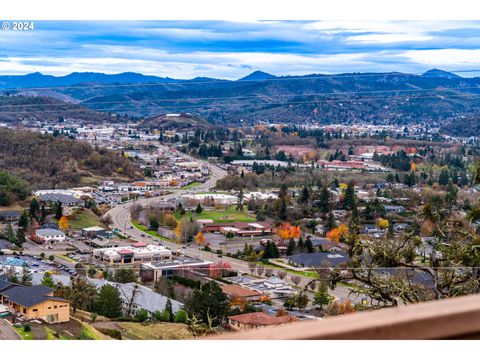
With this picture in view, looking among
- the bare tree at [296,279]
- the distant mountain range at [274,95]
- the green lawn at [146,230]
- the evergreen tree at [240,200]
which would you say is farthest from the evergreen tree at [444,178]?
the bare tree at [296,279]

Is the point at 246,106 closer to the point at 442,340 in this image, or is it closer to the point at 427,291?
the point at 427,291

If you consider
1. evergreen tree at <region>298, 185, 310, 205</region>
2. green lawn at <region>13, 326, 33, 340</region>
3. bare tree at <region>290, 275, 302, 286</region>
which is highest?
green lawn at <region>13, 326, 33, 340</region>

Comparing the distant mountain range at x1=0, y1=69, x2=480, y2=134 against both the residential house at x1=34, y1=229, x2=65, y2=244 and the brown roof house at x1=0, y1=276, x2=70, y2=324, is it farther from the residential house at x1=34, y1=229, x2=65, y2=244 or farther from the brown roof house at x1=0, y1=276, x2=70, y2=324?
the brown roof house at x1=0, y1=276, x2=70, y2=324

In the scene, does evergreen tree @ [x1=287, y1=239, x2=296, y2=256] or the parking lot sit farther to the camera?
evergreen tree @ [x1=287, y1=239, x2=296, y2=256]

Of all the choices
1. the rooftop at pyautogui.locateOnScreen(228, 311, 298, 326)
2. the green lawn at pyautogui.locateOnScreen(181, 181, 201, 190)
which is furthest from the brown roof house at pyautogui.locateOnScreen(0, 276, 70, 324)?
the green lawn at pyautogui.locateOnScreen(181, 181, 201, 190)

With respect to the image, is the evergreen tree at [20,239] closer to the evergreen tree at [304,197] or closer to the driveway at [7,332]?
the driveway at [7,332]

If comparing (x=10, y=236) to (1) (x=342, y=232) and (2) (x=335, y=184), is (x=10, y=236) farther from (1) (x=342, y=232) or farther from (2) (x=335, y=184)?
(2) (x=335, y=184)

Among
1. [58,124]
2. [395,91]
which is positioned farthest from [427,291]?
[58,124]

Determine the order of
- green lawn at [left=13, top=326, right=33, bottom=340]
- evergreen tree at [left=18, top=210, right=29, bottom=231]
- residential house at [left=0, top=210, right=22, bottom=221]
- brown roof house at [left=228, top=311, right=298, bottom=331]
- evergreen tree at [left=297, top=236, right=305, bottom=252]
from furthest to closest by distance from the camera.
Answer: residential house at [left=0, top=210, right=22, bottom=221]
evergreen tree at [left=18, top=210, right=29, bottom=231]
evergreen tree at [left=297, top=236, right=305, bottom=252]
brown roof house at [left=228, top=311, right=298, bottom=331]
green lawn at [left=13, top=326, right=33, bottom=340]
